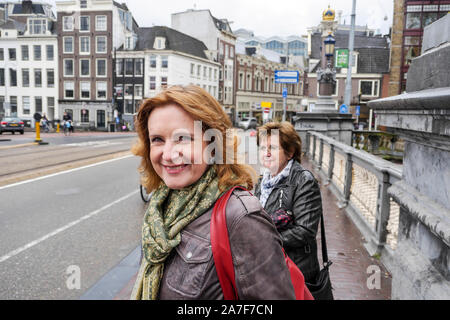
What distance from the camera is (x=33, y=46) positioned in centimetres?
4812

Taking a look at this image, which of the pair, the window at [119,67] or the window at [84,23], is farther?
the window at [119,67]

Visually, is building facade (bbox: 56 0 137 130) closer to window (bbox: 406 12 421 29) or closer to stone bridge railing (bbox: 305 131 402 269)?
window (bbox: 406 12 421 29)

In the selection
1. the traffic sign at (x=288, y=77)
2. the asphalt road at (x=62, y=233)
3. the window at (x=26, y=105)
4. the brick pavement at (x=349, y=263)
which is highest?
the traffic sign at (x=288, y=77)

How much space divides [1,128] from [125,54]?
21706 mm

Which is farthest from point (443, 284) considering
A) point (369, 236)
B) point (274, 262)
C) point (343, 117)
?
point (343, 117)

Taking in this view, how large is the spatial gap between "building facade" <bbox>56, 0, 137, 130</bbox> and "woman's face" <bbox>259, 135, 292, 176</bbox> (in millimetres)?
45601

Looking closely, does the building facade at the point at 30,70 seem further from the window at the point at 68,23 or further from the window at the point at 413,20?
the window at the point at 413,20

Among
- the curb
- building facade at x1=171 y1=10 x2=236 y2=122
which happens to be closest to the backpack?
the curb

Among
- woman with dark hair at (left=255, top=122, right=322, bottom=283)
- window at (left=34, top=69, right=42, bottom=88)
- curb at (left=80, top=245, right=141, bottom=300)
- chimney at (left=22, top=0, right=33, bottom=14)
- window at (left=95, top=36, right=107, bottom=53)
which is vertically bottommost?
curb at (left=80, top=245, right=141, bottom=300)

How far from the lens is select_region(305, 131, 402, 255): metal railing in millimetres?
4623

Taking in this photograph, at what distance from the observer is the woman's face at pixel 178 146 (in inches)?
61.4

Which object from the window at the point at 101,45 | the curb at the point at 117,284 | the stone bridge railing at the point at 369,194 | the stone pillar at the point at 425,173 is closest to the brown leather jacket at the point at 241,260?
the stone pillar at the point at 425,173

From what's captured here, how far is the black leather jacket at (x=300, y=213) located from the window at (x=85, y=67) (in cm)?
4870

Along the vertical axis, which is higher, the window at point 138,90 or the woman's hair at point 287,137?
the window at point 138,90
